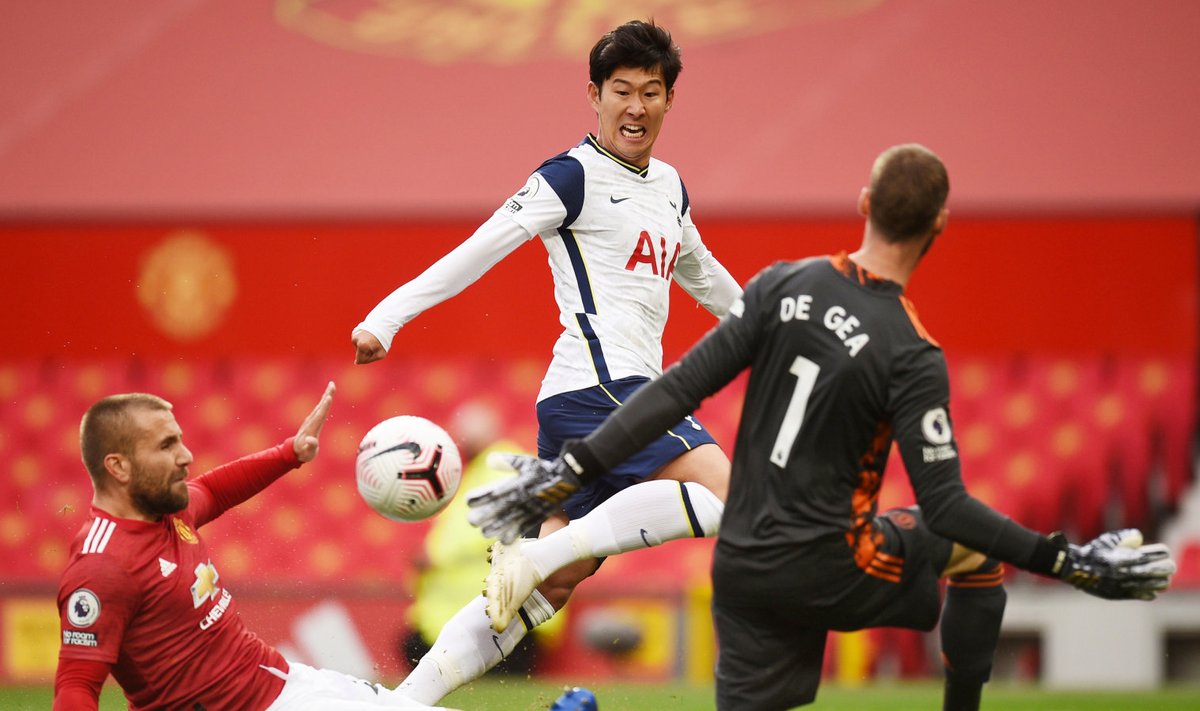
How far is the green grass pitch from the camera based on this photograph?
6.23m

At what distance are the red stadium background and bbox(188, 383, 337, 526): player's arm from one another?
120 inches

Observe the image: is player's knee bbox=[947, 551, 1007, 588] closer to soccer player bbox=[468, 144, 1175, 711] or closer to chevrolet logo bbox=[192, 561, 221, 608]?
soccer player bbox=[468, 144, 1175, 711]

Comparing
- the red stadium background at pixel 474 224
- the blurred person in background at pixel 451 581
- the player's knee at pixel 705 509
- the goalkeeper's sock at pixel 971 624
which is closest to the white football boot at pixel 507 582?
the player's knee at pixel 705 509

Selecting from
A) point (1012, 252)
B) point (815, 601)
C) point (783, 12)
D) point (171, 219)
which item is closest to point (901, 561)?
point (815, 601)

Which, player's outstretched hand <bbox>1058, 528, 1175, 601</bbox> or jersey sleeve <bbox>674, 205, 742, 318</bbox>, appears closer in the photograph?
player's outstretched hand <bbox>1058, 528, 1175, 601</bbox>

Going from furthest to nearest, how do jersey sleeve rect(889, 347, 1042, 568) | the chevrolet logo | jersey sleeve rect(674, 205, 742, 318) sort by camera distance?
jersey sleeve rect(674, 205, 742, 318) < the chevrolet logo < jersey sleeve rect(889, 347, 1042, 568)

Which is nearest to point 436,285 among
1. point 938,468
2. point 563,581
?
point 563,581

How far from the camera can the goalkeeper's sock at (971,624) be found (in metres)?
3.88

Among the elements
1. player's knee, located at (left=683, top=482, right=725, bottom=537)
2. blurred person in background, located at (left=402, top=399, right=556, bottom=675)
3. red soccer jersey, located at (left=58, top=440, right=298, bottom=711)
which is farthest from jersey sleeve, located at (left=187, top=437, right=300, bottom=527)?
blurred person in background, located at (left=402, top=399, right=556, bottom=675)

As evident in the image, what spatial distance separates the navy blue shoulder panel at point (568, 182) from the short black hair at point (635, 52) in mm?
322

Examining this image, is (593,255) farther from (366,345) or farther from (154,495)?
(154,495)

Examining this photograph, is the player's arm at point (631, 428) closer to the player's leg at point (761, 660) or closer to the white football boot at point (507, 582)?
the player's leg at point (761, 660)

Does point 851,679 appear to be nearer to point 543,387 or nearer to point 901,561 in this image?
point 543,387

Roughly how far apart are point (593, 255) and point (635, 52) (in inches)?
26.3
